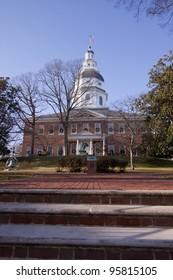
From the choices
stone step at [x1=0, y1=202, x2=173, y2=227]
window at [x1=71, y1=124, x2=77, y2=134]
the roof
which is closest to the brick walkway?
stone step at [x1=0, y1=202, x2=173, y2=227]

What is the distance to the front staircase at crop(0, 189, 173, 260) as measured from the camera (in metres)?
2.46

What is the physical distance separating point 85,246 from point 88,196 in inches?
48.6

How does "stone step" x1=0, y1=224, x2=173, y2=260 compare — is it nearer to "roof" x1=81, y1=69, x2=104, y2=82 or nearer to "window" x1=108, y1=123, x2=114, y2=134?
"window" x1=108, y1=123, x2=114, y2=134

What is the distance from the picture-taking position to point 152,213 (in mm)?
3070

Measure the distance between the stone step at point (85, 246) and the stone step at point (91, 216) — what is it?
14.8 inches

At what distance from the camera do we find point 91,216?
3.09 metres

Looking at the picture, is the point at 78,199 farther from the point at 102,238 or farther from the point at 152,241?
the point at 152,241

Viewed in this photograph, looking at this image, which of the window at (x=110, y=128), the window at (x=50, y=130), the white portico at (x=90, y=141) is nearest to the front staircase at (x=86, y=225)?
the white portico at (x=90, y=141)

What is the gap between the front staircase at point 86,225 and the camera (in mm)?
2463

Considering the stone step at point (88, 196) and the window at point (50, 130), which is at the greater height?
the window at point (50, 130)

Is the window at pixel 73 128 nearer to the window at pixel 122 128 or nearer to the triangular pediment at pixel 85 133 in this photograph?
the triangular pediment at pixel 85 133

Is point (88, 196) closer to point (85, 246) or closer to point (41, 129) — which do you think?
point (85, 246)

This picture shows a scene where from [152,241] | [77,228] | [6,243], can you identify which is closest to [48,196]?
[77,228]

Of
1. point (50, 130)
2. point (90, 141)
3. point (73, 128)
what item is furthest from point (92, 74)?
point (90, 141)
